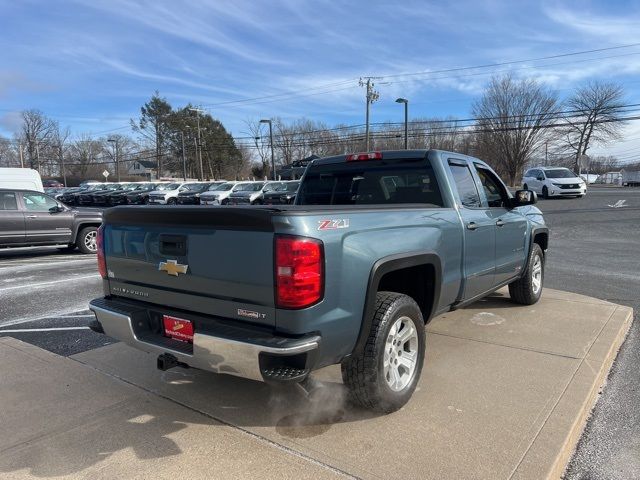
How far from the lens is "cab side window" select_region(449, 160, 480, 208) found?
448 centimetres

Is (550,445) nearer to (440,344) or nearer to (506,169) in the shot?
(440,344)

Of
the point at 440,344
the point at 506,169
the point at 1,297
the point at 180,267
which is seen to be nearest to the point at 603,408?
the point at 440,344

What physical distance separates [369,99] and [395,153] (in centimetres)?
4391

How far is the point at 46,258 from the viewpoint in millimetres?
11750

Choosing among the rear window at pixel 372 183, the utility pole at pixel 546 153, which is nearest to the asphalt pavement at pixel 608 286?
the rear window at pixel 372 183

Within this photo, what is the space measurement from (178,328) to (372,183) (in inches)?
91.5

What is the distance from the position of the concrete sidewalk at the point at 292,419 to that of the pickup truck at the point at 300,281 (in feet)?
1.23

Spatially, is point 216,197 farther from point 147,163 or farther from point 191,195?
point 147,163

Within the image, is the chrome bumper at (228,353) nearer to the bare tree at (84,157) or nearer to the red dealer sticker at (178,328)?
the red dealer sticker at (178,328)

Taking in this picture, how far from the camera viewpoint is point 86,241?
1248 centimetres

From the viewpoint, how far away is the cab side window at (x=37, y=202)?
1161cm

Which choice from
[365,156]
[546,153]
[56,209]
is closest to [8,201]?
[56,209]

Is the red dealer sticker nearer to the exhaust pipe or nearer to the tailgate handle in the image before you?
the exhaust pipe

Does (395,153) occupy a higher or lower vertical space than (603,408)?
higher
